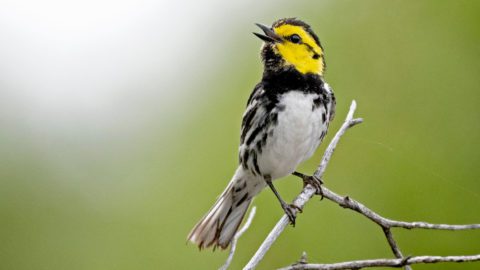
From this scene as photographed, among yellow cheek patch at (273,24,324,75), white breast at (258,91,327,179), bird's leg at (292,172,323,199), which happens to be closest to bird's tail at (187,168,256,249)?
white breast at (258,91,327,179)

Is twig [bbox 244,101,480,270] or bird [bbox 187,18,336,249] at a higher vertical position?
bird [bbox 187,18,336,249]

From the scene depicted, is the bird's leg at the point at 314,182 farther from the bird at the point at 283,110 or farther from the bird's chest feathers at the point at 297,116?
the bird's chest feathers at the point at 297,116

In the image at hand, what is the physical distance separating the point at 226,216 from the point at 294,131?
2.71ft

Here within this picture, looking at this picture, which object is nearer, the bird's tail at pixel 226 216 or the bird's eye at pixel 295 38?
the bird's eye at pixel 295 38

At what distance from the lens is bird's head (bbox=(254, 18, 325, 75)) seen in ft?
16.5

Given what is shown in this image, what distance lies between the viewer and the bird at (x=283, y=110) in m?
4.94

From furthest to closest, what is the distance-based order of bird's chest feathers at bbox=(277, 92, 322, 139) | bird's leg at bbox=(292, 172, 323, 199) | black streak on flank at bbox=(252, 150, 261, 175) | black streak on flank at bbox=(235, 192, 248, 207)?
black streak on flank at bbox=(235, 192, 248, 207) → black streak on flank at bbox=(252, 150, 261, 175) → bird's chest feathers at bbox=(277, 92, 322, 139) → bird's leg at bbox=(292, 172, 323, 199)

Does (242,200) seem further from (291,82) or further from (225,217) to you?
(291,82)

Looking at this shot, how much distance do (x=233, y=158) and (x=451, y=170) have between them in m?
1.46

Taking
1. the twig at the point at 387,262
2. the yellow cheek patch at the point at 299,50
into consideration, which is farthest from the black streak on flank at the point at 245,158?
the twig at the point at 387,262

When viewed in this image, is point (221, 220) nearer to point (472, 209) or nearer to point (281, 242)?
point (281, 242)

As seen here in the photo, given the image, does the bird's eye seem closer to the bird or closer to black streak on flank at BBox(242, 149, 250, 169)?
the bird

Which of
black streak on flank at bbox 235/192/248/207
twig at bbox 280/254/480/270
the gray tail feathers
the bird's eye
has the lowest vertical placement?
twig at bbox 280/254/480/270

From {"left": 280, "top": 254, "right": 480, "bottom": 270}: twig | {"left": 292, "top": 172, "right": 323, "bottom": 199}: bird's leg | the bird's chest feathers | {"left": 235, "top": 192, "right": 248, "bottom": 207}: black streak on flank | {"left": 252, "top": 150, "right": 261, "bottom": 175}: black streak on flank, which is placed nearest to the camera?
{"left": 280, "top": 254, "right": 480, "bottom": 270}: twig
